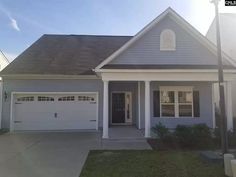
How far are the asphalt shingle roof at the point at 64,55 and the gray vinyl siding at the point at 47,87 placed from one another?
0.67 meters

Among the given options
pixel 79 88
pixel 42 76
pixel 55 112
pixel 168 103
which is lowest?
pixel 55 112

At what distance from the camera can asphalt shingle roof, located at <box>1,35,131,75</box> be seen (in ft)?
58.4

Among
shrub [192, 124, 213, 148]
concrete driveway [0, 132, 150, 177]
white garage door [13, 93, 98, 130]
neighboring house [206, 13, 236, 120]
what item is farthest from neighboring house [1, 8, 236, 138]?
neighboring house [206, 13, 236, 120]

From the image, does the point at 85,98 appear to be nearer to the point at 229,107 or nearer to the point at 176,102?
the point at 176,102

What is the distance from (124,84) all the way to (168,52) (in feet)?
17.0

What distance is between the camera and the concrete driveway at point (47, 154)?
7.82 metres

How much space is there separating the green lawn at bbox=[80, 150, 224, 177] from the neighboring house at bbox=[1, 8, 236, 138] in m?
4.16

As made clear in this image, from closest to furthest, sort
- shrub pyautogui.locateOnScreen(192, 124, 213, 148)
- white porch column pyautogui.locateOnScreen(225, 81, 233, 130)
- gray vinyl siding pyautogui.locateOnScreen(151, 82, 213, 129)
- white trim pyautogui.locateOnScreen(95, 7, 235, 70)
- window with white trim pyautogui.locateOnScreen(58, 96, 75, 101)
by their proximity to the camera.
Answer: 1. shrub pyautogui.locateOnScreen(192, 124, 213, 148)
2. white porch column pyautogui.locateOnScreen(225, 81, 233, 130)
3. white trim pyautogui.locateOnScreen(95, 7, 235, 70)
4. gray vinyl siding pyautogui.locateOnScreen(151, 82, 213, 129)
5. window with white trim pyautogui.locateOnScreen(58, 96, 75, 101)

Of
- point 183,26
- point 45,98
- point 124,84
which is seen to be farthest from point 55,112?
point 183,26

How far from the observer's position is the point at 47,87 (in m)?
17.7

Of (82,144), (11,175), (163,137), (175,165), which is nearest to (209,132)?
(163,137)

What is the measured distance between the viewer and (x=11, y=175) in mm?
7422

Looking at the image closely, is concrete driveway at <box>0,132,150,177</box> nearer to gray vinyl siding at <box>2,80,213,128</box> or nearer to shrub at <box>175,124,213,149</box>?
shrub at <box>175,124,213,149</box>

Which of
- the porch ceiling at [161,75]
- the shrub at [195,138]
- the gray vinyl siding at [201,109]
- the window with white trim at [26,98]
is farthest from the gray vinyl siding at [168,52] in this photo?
the window with white trim at [26,98]
